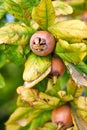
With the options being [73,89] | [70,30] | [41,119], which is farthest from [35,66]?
[41,119]

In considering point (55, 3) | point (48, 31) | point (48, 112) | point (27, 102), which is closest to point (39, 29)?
point (48, 31)

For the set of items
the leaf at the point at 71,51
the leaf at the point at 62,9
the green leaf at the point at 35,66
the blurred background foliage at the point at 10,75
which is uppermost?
the leaf at the point at 62,9

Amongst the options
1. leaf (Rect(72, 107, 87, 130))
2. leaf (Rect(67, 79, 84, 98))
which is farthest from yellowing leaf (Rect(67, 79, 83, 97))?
leaf (Rect(72, 107, 87, 130))

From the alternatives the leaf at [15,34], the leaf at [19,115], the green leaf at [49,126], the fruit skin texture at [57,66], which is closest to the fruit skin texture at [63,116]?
the green leaf at [49,126]

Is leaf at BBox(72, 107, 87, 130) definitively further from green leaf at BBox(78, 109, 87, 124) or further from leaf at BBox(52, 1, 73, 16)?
leaf at BBox(52, 1, 73, 16)

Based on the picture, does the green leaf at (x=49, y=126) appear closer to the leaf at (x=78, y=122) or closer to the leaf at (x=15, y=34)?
the leaf at (x=78, y=122)

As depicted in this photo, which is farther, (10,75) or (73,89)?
(10,75)

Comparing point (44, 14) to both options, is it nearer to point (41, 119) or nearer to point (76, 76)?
point (76, 76)
